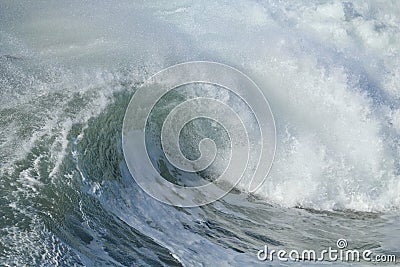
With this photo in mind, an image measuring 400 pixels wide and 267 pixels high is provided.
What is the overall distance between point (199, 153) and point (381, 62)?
6441 millimetres

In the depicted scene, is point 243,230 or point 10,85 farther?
point 10,85

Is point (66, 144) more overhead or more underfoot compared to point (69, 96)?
more underfoot

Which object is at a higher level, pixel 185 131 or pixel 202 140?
pixel 185 131

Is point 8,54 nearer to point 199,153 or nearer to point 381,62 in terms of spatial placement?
point 199,153

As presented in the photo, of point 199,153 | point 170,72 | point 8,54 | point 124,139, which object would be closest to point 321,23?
point 170,72

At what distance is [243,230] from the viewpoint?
8359 millimetres

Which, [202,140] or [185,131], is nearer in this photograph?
[202,140]

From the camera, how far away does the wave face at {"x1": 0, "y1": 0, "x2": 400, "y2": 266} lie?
7.21 m

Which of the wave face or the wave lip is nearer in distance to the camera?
the wave face

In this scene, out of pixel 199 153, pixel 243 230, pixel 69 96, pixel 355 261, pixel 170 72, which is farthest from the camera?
pixel 170 72

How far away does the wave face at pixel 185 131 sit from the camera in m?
7.21

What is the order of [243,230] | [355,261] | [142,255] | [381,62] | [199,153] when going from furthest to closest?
[381,62] < [199,153] < [243,230] < [355,261] < [142,255]

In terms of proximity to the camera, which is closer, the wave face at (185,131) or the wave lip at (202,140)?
the wave face at (185,131)

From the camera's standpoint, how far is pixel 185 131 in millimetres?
10508
